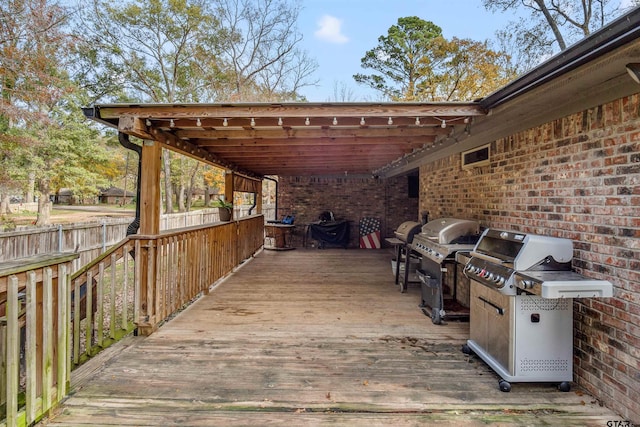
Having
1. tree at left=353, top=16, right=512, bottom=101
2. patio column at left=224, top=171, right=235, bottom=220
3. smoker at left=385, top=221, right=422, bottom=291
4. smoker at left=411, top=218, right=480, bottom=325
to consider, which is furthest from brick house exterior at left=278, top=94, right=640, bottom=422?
tree at left=353, top=16, right=512, bottom=101

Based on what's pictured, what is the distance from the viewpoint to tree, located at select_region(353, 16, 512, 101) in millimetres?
12219

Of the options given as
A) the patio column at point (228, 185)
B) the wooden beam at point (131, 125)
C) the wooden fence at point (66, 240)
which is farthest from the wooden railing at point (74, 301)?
the wooden fence at point (66, 240)

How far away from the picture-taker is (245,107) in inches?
131

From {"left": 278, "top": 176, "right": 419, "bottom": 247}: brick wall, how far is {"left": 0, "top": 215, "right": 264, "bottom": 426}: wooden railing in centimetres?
492

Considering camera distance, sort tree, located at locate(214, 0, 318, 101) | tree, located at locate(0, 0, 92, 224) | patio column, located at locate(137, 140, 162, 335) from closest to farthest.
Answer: patio column, located at locate(137, 140, 162, 335) → tree, located at locate(0, 0, 92, 224) → tree, located at locate(214, 0, 318, 101)

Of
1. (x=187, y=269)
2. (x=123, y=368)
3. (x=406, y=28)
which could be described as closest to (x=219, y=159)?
(x=187, y=269)

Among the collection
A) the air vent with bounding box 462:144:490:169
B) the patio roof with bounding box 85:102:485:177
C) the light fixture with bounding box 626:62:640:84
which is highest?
the patio roof with bounding box 85:102:485:177

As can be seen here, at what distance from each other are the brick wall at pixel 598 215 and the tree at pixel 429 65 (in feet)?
35.6

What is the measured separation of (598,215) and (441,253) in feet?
4.92

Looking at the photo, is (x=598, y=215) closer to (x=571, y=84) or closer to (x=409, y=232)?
(x=571, y=84)

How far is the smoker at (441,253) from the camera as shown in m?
3.57

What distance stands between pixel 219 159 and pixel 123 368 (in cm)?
408

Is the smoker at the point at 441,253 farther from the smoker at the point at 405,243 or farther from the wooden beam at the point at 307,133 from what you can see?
the wooden beam at the point at 307,133

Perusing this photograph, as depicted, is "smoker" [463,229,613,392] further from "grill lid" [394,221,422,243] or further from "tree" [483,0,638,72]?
"tree" [483,0,638,72]
